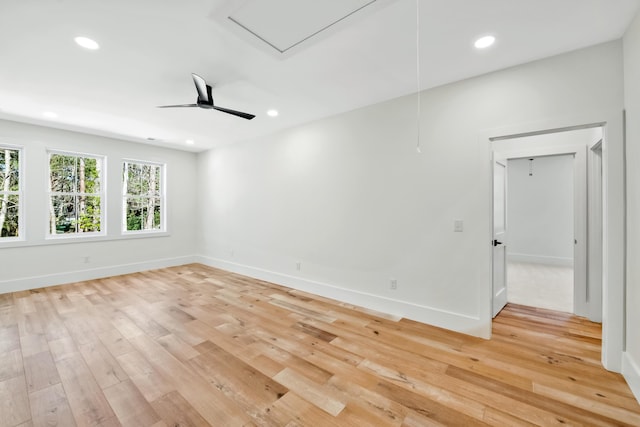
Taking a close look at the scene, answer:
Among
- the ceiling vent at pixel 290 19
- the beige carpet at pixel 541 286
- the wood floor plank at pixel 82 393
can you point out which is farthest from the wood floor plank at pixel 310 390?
the beige carpet at pixel 541 286

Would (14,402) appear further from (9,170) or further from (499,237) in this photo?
(499,237)

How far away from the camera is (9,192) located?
4234 mm

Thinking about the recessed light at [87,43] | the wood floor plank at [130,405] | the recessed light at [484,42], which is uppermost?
the recessed light at [87,43]

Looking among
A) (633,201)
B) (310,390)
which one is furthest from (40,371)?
(633,201)

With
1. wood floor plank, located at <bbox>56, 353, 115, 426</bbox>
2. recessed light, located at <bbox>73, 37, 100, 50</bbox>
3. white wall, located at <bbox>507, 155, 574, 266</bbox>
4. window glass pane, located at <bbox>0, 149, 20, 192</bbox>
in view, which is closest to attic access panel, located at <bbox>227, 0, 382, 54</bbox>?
recessed light, located at <bbox>73, 37, 100, 50</bbox>

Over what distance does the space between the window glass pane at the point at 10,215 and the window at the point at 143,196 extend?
1.45 m

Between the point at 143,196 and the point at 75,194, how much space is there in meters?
1.11

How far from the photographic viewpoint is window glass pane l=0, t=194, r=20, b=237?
4258 mm

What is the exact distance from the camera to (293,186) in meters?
4.46

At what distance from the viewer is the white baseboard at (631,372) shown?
1.85 metres

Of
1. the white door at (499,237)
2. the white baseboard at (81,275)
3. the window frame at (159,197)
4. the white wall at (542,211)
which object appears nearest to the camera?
the white door at (499,237)

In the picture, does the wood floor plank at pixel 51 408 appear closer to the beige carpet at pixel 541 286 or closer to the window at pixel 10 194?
the window at pixel 10 194

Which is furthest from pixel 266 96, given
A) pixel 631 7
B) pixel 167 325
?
pixel 631 7

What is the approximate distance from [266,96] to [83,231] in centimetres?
454
